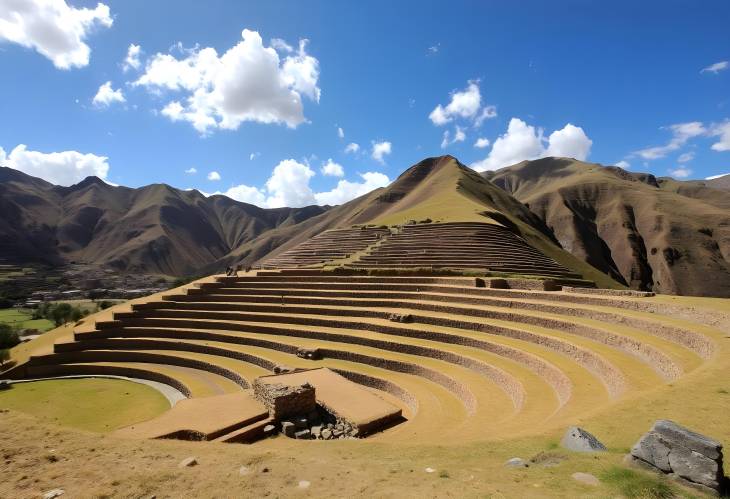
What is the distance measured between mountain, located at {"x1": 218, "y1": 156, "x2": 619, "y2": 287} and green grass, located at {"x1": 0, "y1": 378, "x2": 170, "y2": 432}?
116 ft

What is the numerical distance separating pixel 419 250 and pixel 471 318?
20.3 metres

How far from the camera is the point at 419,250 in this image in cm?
3672

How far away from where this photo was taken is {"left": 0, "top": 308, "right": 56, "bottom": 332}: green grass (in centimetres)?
4406

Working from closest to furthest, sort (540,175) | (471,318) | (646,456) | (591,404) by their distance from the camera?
(646,456)
(591,404)
(471,318)
(540,175)

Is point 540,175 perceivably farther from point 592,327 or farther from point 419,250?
point 592,327

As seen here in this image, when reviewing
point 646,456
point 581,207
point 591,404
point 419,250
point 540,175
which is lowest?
point 591,404

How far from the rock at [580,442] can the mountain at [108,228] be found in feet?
442

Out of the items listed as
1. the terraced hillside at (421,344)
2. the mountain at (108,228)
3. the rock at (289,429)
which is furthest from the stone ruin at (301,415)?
the mountain at (108,228)

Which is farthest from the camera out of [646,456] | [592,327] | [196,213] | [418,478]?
[196,213]

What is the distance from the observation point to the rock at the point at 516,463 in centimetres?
513

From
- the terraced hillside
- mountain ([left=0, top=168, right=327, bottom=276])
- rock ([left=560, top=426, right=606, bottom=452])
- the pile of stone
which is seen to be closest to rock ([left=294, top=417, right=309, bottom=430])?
the pile of stone

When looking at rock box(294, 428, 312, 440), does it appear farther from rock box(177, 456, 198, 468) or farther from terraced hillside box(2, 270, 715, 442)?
rock box(177, 456, 198, 468)

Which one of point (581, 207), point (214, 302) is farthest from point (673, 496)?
point (581, 207)

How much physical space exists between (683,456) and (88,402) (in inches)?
759
